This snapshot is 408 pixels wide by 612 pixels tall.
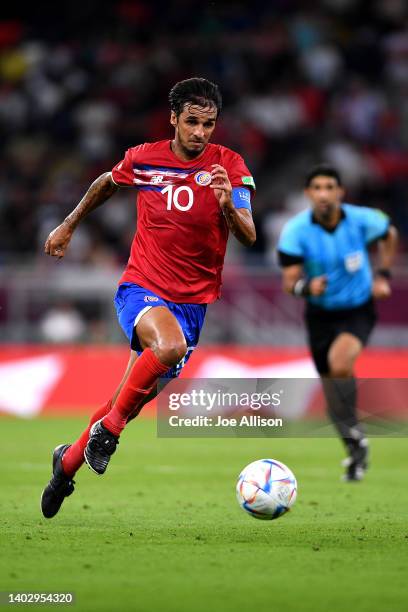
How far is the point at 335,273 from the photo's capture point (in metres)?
10.2

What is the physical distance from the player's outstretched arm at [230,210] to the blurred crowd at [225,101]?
11608 millimetres

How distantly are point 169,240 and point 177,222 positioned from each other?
0.12 metres

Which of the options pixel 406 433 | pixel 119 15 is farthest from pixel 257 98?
pixel 406 433

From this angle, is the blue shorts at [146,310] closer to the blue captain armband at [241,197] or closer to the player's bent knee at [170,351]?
the player's bent knee at [170,351]

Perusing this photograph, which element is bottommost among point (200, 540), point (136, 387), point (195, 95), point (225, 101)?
point (200, 540)

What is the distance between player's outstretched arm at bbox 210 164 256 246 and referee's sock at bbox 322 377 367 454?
3.51m

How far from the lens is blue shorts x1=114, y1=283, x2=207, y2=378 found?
269 inches

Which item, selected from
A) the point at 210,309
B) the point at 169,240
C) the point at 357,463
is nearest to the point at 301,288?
the point at 357,463

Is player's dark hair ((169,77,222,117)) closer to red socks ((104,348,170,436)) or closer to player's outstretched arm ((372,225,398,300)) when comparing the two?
red socks ((104,348,170,436))

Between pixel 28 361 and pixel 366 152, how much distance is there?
7.17 metres

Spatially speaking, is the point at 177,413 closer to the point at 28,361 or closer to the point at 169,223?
the point at 169,223

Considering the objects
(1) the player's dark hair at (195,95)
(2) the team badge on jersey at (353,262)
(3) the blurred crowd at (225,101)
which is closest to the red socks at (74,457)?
(1) the player's dark hair at (195,95)

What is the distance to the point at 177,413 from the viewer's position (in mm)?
7957

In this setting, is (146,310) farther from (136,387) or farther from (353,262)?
(353,262)
